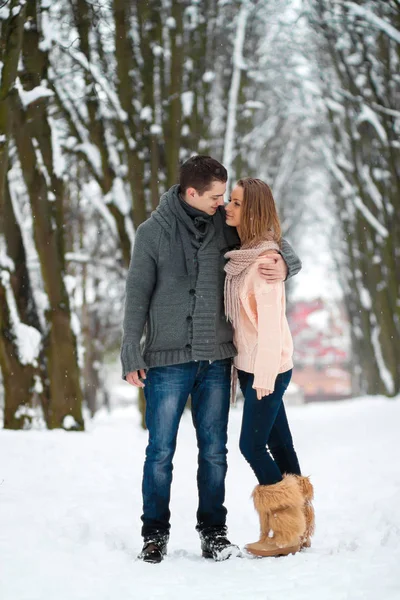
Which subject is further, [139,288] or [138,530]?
[138,530]

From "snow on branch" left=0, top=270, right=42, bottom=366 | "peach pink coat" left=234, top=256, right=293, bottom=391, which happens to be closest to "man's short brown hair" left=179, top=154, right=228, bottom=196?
"peach pink coat" left=234, top=256, right=293, bottom=391

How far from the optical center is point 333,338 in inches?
2498

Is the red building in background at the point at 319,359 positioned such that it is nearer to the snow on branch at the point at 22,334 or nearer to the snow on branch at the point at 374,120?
the snow on branch at the point at 374,120

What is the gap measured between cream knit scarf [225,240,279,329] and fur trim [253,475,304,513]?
833mm

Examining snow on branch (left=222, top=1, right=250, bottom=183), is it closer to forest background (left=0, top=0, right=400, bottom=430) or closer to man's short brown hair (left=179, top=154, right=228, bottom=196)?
forest background (left=0, top=0, right=400, bottom=430)

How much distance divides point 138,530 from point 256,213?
196 cm

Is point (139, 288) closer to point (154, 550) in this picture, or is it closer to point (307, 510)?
point (154, 550)

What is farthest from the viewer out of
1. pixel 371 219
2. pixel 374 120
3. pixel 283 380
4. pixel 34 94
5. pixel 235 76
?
pixel 371 219

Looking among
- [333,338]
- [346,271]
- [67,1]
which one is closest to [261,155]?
[346,271]

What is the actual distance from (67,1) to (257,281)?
610 cm

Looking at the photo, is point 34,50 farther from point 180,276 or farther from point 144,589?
point 144,589

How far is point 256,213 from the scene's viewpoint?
4141 millimetres

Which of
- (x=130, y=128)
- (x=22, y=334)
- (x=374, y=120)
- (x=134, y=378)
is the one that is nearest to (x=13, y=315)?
(x=22, y=334)

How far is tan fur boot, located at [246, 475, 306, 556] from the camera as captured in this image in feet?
13.3
